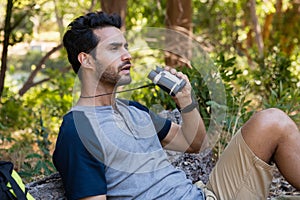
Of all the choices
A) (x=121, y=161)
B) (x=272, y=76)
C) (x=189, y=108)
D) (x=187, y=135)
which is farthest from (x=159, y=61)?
(x=121, y=161)

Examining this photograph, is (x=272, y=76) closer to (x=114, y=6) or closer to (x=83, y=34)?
(x=114, y=6)

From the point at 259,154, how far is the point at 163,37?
95 centimetres

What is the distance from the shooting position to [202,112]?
4.23 meters

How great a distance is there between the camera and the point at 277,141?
270 cm

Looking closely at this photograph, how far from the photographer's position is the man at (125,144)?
8.18 feet

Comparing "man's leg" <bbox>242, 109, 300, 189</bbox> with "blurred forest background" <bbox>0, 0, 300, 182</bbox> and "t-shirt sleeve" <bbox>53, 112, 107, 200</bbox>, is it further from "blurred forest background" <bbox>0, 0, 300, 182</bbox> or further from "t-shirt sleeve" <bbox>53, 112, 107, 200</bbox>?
"blurred forest background" <bbox>0, 0, 300, 182</bbox>

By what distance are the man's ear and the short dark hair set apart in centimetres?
2

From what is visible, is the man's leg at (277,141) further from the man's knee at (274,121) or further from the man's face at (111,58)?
the man's face at (111,58)

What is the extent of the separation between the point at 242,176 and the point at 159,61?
154 inches

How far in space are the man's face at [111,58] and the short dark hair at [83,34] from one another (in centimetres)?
3

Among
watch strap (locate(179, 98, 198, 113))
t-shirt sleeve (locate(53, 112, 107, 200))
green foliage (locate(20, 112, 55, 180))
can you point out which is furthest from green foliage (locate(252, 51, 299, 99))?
t-shirt sleeve (locate(53, 112, 107, 200))

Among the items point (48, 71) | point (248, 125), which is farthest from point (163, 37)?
point (48, 71)

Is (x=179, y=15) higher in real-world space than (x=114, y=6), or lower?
lower

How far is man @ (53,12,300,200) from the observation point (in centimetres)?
249
